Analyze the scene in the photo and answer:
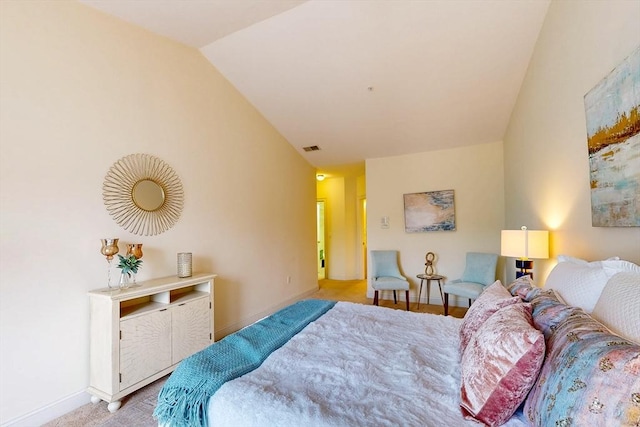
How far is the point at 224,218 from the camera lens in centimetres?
324

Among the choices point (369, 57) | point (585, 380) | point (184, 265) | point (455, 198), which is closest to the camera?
point (585, 380)

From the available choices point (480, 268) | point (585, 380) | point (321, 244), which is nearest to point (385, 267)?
point (480, 268)

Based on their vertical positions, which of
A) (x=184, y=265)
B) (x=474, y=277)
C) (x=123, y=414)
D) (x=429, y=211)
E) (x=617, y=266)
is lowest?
(x=123, y=414)

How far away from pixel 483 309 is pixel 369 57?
8.61 ft

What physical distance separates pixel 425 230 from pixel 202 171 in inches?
134

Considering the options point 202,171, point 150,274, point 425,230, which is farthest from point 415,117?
point 150,274

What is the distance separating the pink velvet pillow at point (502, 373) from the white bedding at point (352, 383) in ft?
0.19

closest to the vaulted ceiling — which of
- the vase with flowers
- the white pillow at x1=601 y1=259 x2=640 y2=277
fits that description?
the vase with flowers

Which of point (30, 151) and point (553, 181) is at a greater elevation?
point (30, 151)

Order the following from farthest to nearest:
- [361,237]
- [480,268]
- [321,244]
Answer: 1. [321,244]
2. [361,237]
3. [480,268]

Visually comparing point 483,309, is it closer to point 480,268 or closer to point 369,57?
point 369,57

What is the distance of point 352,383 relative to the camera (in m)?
1.13

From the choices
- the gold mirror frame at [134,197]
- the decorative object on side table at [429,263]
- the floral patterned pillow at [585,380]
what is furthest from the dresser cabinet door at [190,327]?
the decorative object on side table at [429,263]

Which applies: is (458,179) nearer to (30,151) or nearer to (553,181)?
(553,181)
